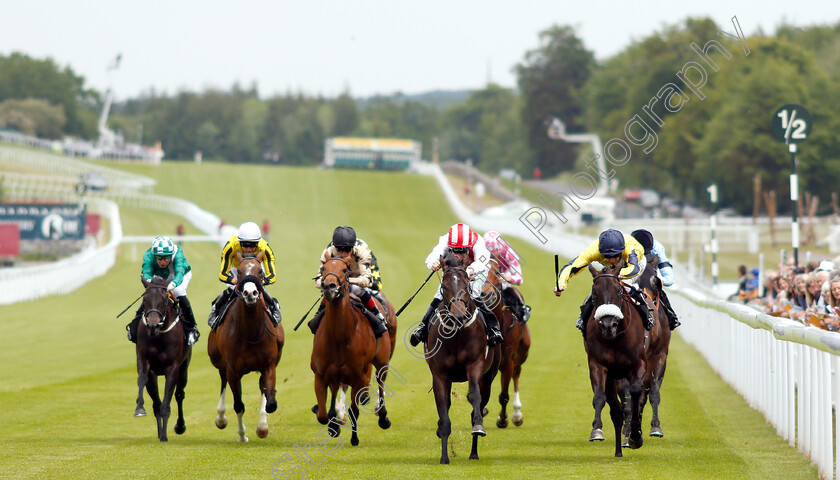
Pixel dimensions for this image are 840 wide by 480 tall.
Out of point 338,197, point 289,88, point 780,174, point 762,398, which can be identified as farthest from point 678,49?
point 289,88

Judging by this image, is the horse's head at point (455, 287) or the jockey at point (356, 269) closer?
the horse's head at point (455, 287)

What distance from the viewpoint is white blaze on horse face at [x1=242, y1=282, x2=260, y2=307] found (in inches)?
410

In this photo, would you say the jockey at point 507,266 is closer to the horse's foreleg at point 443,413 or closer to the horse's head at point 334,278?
the horse's foreleg at point 443,413

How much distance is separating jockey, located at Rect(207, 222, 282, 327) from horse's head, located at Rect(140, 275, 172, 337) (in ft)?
1.63

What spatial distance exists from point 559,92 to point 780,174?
1922 inches

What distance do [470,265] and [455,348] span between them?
75cm

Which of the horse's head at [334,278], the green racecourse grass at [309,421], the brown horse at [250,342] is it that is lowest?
the green racecourse grass at [309,421]

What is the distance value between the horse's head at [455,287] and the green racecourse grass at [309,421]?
1253mm

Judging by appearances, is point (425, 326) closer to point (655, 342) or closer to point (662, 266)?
point (655, 342)

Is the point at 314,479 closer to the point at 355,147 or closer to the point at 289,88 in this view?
the point at 355,147

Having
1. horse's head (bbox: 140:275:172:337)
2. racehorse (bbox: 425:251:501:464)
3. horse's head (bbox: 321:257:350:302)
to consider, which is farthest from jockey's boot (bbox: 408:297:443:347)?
horse's head (bbox: 140:275:172:337)

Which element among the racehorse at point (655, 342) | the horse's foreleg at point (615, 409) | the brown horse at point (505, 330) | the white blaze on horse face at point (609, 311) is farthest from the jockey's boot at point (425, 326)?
the racehorse at point (655, 342)

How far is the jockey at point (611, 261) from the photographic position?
32.3 ft

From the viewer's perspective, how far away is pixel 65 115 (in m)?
120
